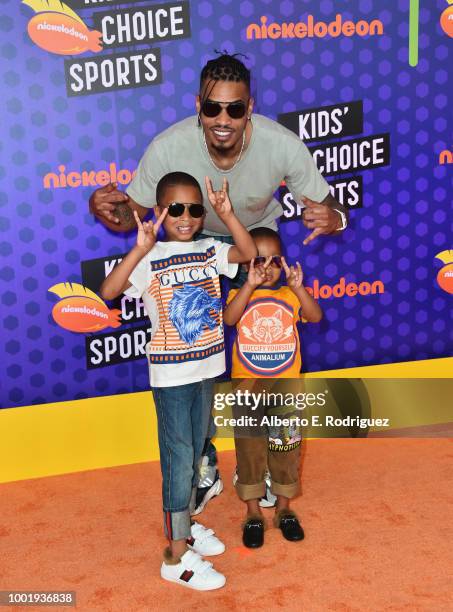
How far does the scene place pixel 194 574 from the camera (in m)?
2.43

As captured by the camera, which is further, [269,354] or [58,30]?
[58,30]

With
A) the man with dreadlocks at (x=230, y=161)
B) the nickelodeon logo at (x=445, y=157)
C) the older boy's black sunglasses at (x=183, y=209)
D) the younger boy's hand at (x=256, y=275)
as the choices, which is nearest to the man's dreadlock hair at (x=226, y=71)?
the man with dreadlocks at (x=230, y=161)

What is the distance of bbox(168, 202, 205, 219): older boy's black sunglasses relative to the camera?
232 centimetres

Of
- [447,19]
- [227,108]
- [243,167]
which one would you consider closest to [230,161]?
[243,167]

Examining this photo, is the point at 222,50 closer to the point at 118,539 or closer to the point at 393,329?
the point at 393,329

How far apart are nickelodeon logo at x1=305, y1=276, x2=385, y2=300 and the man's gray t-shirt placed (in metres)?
0.87

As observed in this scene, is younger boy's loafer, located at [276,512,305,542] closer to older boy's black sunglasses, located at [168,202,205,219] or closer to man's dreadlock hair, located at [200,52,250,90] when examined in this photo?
older boy's black sunglasses, located at [168,202,205,219]

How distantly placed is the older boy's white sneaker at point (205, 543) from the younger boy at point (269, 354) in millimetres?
107

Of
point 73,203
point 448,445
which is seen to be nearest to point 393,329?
point 448,445

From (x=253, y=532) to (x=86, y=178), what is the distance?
66.8 inches

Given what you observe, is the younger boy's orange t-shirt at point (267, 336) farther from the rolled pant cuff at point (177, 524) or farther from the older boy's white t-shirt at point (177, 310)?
the rolled pant cuff at point (177, 524)

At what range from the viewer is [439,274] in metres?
3.82

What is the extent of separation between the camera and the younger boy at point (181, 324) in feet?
7.67

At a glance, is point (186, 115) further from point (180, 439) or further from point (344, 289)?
point (180, 439)
